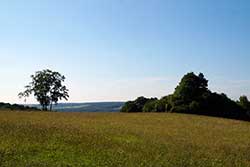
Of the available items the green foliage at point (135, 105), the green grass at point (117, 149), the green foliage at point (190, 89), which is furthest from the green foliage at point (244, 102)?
the green grass at point (117, 149)

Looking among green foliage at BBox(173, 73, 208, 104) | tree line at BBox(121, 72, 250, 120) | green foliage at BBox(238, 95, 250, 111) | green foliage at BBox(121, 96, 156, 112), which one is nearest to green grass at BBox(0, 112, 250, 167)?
tree line at BBox(121, 72, 250, 120)

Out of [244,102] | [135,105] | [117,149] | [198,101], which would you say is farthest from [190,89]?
[117,149]

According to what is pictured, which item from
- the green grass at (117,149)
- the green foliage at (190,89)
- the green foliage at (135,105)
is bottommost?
the green grass at (117,149)

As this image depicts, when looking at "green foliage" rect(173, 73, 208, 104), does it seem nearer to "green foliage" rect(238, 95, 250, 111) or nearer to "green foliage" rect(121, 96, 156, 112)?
"green foliage" rect(121, 96, 156, 112)

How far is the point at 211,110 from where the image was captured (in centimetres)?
7544

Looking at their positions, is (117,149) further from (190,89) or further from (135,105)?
(135,105)

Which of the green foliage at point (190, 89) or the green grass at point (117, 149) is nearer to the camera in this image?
the green grass at point (117, 149)

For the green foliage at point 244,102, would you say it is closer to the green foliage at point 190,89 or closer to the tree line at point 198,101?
the tree line at point 198,101

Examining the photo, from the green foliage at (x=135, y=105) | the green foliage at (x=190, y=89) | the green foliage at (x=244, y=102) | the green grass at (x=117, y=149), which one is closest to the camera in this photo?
the green grass at (x=117, y=149)

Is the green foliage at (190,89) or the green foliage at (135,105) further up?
the green foliage at (190,89)

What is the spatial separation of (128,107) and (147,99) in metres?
6.20

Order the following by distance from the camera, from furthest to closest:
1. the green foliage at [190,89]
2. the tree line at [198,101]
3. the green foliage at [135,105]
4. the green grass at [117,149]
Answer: the green foliage at [135,105]
the green foliage at [190,89]
the tree line at [198,101]
the green grass at [117,149]

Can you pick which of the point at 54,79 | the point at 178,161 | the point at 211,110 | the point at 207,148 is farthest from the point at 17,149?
the point at 54,79

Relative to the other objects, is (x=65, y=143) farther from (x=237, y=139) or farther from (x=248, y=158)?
(x=237, y=139)
